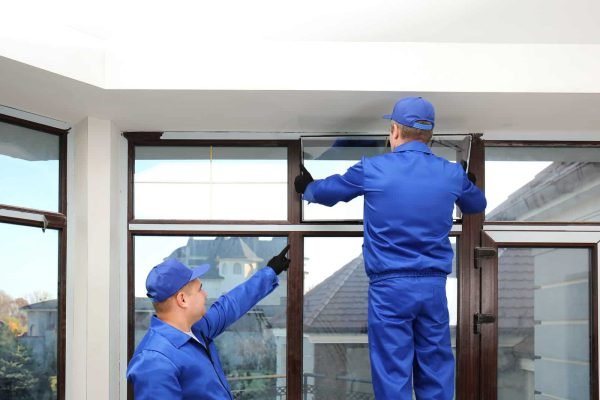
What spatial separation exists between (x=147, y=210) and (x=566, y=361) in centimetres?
210

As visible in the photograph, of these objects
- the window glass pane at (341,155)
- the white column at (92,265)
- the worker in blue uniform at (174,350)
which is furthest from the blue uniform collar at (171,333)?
the window glass pane at (341,155)

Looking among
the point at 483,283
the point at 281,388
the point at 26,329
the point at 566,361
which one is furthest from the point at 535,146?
the point at 26,329

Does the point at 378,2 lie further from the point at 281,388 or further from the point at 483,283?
the point at 281,388

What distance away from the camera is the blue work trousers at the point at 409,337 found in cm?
297

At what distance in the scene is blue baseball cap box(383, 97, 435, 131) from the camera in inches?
119

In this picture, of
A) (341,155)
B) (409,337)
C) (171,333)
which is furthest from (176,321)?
(341,155)

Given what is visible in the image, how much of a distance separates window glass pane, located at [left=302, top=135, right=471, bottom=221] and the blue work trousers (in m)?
0.72

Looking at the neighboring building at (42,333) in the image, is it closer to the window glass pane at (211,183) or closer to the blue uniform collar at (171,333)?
the window glass pane at (211,183)

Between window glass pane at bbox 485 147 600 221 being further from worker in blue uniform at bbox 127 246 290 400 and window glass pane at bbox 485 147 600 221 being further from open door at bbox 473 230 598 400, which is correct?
worker in blue uniform at bbox 127 246 290 400

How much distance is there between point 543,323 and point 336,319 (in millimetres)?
977

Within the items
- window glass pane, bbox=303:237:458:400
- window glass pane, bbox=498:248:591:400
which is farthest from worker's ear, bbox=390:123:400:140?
window glass pane, bbox=498:248:591:400

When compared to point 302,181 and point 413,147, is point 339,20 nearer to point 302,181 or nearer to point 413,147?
point 413,147

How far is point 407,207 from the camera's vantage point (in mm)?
3025

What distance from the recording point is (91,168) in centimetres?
351
